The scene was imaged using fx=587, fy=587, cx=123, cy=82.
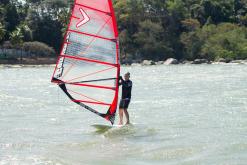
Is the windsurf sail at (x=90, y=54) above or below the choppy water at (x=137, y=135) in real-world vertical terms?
above

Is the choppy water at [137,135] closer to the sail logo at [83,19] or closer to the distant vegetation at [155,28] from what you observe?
the sail logo at [83,19]

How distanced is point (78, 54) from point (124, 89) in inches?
51.7

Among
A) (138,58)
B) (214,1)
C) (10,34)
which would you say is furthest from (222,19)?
(10,34)

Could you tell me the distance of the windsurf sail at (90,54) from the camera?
1233 cm

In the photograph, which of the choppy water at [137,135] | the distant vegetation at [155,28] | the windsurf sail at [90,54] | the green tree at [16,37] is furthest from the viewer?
the distant vegetation at [155,28]

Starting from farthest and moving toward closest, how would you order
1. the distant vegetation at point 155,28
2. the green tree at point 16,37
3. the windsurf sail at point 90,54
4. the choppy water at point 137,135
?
the distant vegetation at point 155,28, the green tree at point 16,37, the windsurf sail at point 90,54, the choppy water at point 137,135

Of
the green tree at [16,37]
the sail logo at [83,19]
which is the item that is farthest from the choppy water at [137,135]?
the green tree at [16,37]

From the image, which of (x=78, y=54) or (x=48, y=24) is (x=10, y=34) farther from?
(x=78, y=54)

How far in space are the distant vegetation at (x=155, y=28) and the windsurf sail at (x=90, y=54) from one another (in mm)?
59618

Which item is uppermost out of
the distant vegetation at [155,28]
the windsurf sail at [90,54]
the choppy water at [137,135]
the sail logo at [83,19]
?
the sail logo at [83,19]

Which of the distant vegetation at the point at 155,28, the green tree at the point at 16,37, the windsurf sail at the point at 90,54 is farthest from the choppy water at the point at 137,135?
the distant vegetation at the point at 155,28

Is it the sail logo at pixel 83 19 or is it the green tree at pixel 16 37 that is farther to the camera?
the green tree at pixel 16 37

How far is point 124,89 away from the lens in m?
13.0

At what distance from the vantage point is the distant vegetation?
241 feet
